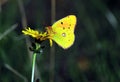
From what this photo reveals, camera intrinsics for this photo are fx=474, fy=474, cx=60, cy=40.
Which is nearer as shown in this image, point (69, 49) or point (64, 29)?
point (64, 29)

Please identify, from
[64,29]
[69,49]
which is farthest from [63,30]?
[69,49]

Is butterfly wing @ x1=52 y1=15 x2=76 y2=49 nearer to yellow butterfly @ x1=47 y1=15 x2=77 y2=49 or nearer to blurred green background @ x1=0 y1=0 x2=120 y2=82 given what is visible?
yellow butterfly @ x1=47 y1=15 x2=77 y2=49

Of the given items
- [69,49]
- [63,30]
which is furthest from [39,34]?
[69,49]

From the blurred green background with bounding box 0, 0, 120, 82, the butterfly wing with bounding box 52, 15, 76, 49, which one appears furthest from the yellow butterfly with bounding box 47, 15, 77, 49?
the blurred green background with bounding box 0, 0, 120, 82

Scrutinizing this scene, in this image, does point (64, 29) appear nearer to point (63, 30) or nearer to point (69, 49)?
point (63, 30)

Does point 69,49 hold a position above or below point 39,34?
above

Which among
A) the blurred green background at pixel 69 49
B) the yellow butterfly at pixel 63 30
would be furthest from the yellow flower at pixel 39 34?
the blurred green background at pixel 69 49

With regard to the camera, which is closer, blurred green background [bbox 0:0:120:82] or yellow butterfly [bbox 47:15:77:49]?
yellow butterfly [bbox 47:15:77:49]

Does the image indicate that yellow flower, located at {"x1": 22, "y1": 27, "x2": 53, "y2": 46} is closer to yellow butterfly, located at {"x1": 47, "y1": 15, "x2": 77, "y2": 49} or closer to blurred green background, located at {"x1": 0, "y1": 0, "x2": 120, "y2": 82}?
yellow butterfly, located at {"x1": 47, "y1": 15, "x2": 77, "y2": 49}

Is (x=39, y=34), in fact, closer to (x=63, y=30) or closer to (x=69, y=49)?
(x=63, y=30)

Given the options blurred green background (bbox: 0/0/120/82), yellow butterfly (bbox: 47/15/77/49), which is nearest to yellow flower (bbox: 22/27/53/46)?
yellow butterfly (bbox: 47/15/77/49)
